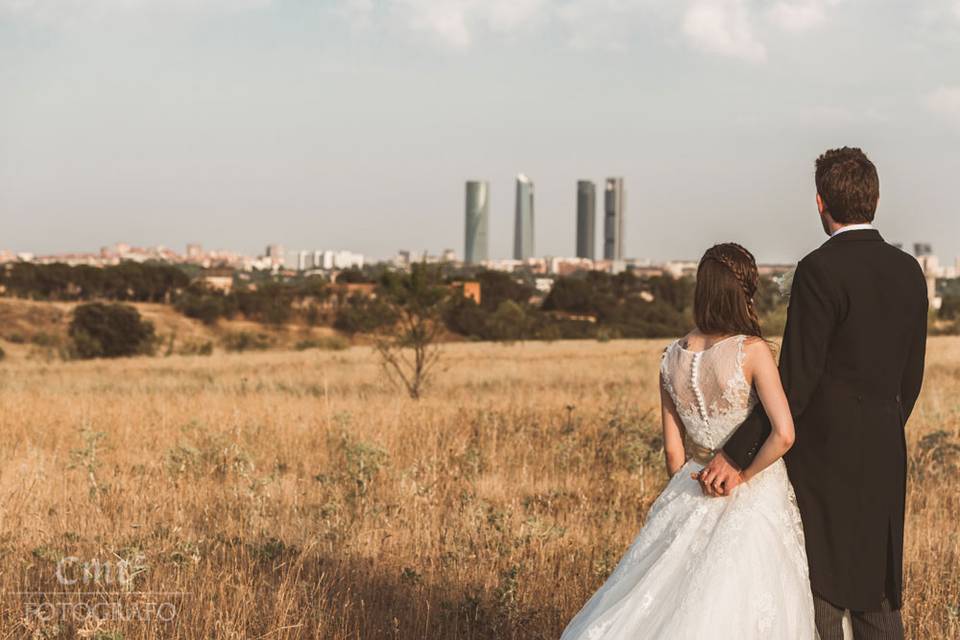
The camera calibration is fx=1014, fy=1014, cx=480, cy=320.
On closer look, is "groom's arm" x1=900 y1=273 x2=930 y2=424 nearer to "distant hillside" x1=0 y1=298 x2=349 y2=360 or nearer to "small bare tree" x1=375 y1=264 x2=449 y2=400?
"small bare tree" x1=375 y1=264 x2=449 y2=400

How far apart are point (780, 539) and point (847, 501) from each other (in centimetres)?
26

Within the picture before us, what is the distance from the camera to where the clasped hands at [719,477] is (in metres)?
3.28

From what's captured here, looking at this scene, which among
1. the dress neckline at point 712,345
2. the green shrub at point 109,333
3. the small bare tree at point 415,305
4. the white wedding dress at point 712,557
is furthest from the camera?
the green shrub at point 109,333

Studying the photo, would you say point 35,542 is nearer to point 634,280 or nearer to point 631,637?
point 631,637

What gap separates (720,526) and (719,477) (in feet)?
0.52

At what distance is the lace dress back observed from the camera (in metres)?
3.34

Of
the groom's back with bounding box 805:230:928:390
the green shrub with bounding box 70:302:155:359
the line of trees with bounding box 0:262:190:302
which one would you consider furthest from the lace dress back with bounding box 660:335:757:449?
the line of trees with bounding box 0:262:190:302

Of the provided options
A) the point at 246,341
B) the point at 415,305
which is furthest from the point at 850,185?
the point at 246,341

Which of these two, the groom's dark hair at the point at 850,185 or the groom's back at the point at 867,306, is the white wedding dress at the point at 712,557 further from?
the groom's dark hair at the point at 850,185

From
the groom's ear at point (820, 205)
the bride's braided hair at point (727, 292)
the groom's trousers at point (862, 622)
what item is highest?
the groom's ear at point (820, 205)

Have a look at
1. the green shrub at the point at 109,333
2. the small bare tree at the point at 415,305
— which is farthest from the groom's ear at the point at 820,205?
the green shrub at the point at 109,333

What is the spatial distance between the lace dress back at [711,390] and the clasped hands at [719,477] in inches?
4.6

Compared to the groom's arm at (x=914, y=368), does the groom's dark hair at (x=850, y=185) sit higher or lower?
higher

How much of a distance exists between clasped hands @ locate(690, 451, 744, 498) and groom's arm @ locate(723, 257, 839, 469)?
0.03m
